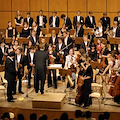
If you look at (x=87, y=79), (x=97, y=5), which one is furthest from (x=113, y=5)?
(x=87, y=79)

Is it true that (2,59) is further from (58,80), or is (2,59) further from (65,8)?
(65,8)

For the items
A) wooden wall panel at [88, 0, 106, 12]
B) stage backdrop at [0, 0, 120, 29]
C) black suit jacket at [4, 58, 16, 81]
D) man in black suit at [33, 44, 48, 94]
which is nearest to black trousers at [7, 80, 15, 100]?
black suit jacket at [4, 58, 16, 81]

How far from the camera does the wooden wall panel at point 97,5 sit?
1449 centimetres

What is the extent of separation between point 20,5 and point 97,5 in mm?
4056

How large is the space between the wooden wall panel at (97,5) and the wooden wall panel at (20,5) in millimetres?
3316

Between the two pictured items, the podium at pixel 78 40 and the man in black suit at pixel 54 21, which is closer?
the podium at pixel 78 40

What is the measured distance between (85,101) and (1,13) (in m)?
9.46

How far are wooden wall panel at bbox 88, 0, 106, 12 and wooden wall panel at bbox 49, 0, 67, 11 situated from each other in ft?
4.31

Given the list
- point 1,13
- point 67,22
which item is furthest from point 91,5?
point 1,13

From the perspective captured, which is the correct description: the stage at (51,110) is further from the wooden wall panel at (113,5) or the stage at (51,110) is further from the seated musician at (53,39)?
the wooden wall panel at (113,5)

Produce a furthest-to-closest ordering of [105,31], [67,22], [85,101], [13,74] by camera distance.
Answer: [67,22] → [105,31] → [13,74] → [85,101]

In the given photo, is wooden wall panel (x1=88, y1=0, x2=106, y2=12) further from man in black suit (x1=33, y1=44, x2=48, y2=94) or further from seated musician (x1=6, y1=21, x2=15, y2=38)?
man in black suit (x1=33, y1=44, x2=48, y2=94)

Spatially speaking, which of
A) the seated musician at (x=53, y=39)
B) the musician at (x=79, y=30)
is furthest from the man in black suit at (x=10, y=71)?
the musician at (x=79, y=30)

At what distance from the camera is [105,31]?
10.8m
